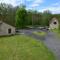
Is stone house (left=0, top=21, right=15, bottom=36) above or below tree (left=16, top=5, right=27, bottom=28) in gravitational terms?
below

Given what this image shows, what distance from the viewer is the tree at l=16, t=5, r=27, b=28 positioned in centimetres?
3772

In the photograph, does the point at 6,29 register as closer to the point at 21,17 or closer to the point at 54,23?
the point at 21,17

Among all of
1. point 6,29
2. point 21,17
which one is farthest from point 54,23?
point 6,29

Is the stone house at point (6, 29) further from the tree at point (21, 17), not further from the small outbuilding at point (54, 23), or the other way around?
the small outbuilding at point (54, 23)

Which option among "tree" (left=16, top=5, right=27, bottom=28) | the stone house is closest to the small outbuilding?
"tree" (left=16, top=5, right=27, bottom=28)

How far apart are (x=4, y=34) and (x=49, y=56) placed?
55.3ft

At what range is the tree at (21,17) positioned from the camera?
3772 centimetres

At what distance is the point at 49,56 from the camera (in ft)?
49.2

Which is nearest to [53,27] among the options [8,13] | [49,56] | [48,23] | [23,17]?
[48,23]

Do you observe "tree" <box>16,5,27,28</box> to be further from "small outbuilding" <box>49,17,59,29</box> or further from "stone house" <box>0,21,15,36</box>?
"small outbuilding" <box>49,17,59,29</box>

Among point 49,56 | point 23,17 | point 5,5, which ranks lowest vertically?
point 49,56

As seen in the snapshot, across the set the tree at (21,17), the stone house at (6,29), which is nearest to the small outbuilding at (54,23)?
the tree at (21,17)

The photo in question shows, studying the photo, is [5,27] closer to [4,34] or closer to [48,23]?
[4,34]

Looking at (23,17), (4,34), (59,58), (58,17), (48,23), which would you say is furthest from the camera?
(48,23)
